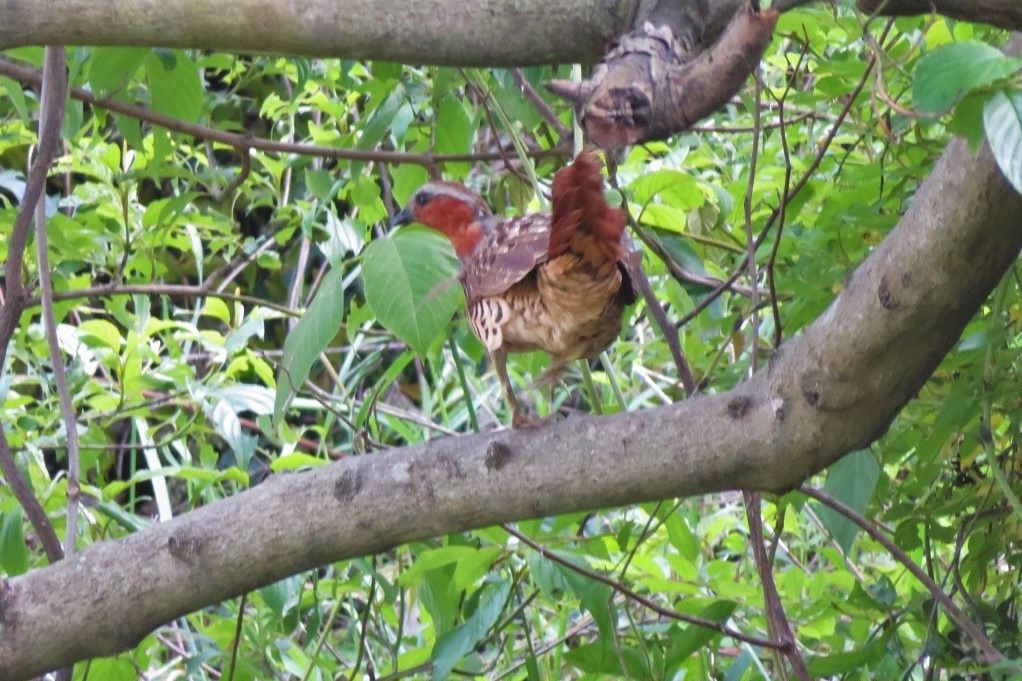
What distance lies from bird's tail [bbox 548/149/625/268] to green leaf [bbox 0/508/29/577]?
0.80m

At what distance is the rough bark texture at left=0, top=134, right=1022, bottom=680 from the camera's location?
3.74 feet

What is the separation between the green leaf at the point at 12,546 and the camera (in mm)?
1604

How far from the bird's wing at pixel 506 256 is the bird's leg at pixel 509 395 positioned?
0.30 ft

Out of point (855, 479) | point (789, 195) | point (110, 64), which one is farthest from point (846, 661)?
point (110, 64)

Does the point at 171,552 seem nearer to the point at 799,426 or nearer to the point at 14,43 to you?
the point at 14,43

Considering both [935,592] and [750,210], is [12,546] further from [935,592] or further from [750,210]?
[935,592]

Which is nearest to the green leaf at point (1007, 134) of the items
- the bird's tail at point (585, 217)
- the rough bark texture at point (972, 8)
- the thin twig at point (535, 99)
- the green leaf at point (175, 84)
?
the rough bark texture at point (972, 8)

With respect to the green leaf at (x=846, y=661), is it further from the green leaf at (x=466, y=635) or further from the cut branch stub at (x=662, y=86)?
the cut branch stub at (x=662, y=86)

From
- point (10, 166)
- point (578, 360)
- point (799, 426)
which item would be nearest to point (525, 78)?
point (578, 360)

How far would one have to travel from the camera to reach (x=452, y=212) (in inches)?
80.7

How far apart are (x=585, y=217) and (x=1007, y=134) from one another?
0.69m

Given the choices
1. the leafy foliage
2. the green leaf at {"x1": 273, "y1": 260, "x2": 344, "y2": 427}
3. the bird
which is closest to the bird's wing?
the bird

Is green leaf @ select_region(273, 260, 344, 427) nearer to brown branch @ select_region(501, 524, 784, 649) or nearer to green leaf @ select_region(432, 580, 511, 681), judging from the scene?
brown branch @ select_region(501, 524, 784, 649)

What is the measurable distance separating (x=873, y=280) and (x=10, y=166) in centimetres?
355
